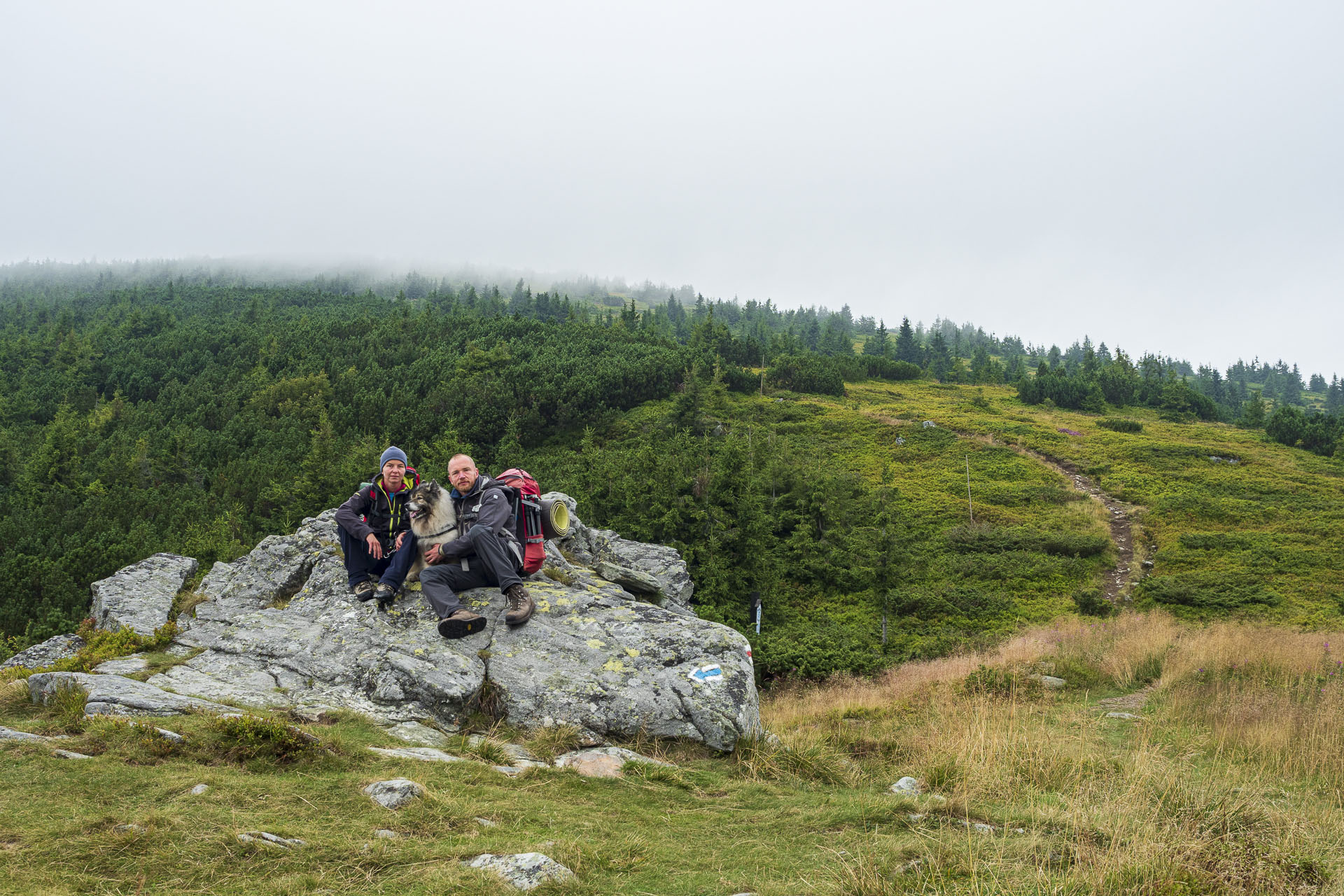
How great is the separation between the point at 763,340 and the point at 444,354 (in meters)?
77.8

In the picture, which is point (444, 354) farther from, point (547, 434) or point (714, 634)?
point (714, 634)

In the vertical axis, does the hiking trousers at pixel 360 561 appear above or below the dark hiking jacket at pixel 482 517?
below

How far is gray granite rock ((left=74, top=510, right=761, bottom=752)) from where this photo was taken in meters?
7.55

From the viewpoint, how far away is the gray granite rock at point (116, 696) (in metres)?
6.57

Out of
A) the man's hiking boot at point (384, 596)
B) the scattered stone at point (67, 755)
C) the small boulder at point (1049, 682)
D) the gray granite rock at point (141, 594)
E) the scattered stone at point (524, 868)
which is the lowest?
the gray granite rock at point (141, 594)

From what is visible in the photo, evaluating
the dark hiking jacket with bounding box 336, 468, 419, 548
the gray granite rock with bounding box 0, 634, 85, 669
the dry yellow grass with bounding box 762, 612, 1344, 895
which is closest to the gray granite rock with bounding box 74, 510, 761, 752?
the dark hiking jacket with bounding box 336, 468, 419, 548

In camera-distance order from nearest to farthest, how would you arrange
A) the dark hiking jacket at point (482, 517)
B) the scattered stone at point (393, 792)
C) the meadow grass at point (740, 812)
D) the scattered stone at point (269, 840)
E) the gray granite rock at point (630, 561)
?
the meadow grass at point (740, 812), the scattered stone at point (269, 840), the scattered stone at point (393, 792), the dark hiking jacket at point (482, 517), the gray granite rock at point (630, 561)

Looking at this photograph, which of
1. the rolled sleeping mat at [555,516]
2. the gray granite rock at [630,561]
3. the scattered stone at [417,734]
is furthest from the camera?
the gray granite rock at [630,561]

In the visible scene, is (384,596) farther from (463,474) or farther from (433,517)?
(463,474)

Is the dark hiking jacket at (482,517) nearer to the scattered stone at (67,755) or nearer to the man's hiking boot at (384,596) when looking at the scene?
the man's hiking boot at (384,596)

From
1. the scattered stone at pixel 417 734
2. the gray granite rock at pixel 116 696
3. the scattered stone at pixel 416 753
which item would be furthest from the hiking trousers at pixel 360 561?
the scattered stone at pixel 416 753

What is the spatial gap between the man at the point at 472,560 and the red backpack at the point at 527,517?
19cm

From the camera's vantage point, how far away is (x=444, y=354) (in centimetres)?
10450

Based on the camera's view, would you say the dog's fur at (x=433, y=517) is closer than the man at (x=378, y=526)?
Yes
